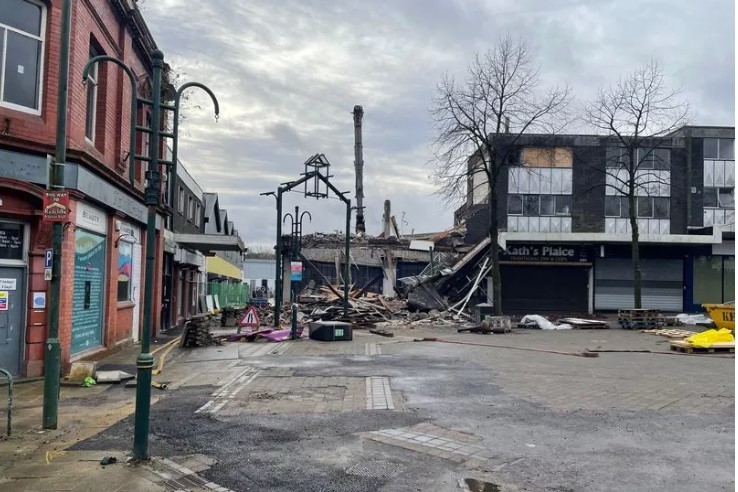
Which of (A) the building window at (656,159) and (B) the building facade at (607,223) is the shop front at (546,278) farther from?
(A) the building window at (656,159)

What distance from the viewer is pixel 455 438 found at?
6.82 meters

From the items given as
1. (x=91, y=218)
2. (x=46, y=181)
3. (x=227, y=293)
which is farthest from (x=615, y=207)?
(x=46, y=181)

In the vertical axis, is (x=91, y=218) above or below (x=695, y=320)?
above

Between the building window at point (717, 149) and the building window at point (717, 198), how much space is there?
2054 mm

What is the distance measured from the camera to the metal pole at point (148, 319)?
19.2 ft

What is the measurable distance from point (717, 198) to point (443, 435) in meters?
37.6

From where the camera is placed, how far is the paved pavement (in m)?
5.49

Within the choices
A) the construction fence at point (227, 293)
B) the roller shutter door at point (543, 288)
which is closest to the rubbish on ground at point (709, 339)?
the roller shutter door at point (543, 288)

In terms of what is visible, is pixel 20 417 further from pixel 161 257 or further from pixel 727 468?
pixel 161 257

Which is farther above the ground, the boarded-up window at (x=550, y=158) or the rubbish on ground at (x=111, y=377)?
the boarded-up window at (x=550, y=158)

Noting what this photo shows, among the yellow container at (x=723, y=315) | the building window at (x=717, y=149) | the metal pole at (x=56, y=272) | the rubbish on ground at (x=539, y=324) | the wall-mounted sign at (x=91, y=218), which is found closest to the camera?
the metal pole at (x=56, y=272)

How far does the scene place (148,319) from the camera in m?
6.17

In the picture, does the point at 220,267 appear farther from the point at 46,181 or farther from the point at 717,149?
the point at 46,181

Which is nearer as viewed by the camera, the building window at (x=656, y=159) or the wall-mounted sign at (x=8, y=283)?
the wall-mounted sign at (x=8, y=283)
